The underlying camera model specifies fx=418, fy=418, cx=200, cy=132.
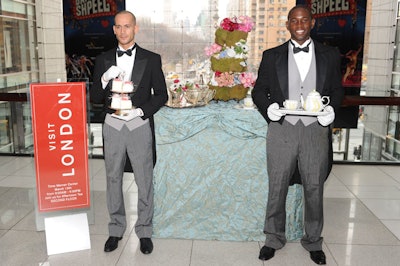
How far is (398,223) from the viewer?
3525 mm

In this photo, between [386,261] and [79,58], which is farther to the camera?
[79,58]

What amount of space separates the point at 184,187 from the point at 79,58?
578cm

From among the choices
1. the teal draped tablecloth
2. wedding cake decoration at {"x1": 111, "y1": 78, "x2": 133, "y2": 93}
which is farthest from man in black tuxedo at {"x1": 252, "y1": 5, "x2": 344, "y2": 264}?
wedding cake decoration at {"x1": 111, "y1": 78, "x2": 133, "y2": 93}

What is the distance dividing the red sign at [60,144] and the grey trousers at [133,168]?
0.22m

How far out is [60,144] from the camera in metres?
2.81

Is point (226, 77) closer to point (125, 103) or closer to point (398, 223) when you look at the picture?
point (125, 103)

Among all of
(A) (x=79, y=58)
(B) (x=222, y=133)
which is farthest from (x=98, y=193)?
(A) (x=79, y=58)

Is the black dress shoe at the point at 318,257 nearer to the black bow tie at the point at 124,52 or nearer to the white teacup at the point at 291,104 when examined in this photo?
the white teacup at the point at 291,104

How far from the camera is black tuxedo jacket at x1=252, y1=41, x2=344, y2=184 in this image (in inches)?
100

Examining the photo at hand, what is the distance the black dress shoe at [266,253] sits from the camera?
278 centimetres

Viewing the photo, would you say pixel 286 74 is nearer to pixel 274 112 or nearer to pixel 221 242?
pixel 274 112

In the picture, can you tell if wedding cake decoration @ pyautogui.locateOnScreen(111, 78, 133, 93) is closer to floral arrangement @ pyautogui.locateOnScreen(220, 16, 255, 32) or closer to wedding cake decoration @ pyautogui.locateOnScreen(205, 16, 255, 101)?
wedding cake decoration @ pyautogui.locateOnScreen(205, 16, 255, 101)

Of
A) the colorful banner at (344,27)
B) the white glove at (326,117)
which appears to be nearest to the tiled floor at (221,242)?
the white glove at (326,117)

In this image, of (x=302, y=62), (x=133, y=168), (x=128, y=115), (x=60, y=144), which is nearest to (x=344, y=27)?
(x=302, y=62)
